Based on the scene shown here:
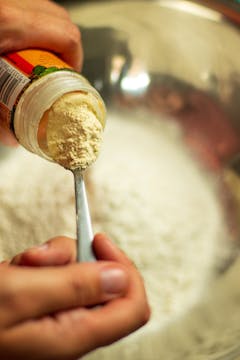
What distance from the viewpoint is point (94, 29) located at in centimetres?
68

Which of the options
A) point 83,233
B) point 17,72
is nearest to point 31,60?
point 17,72

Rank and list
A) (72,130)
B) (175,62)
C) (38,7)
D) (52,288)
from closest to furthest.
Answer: (52,288) < (72,130) < (38,7) < (175,62)

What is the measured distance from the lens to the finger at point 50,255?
0.29 m

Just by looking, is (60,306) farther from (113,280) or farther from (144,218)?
(144,218)

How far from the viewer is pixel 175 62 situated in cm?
67

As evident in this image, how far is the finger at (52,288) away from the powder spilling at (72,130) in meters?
0.12

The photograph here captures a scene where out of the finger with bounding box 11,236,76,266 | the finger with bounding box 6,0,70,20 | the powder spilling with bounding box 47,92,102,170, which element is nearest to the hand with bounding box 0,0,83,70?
the finger with bounding box 6,0,70,20

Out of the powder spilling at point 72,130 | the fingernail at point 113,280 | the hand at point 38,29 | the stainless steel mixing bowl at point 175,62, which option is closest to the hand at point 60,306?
the fingernail at point 113,280

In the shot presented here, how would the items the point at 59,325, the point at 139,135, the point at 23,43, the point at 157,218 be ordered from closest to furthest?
the point at 59,325 → the point at 23,43 → the point at 157,218 → the point at 139,135

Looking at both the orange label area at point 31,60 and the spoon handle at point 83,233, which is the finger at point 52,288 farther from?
the orange label area at point 31,60

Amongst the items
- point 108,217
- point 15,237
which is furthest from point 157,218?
point 15,237

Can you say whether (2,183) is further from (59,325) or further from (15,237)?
(59,325)

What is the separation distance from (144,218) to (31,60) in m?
0.22

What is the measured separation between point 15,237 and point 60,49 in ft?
0.68
